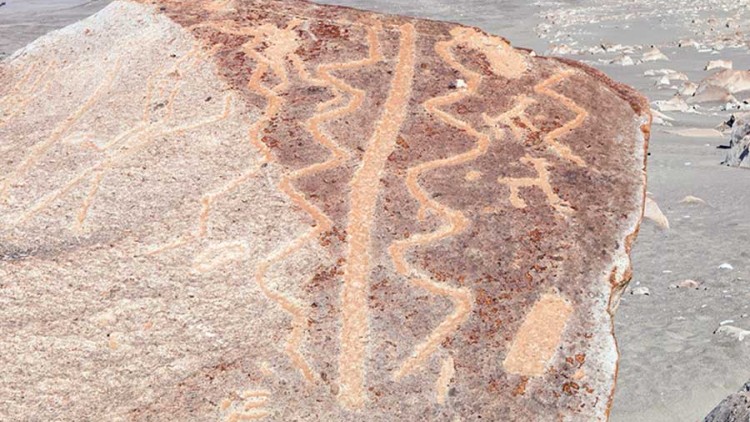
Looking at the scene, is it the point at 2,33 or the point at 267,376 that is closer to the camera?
the point at 267,376

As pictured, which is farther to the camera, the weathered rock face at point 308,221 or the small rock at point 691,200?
the small rock at point 691,200

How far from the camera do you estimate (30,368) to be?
93.0 inches

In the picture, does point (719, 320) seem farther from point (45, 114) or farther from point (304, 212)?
point (45, 114)

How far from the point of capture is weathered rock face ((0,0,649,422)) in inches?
92.8

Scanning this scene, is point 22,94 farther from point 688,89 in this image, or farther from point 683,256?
point 688,89

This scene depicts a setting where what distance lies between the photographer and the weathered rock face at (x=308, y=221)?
2357 mm

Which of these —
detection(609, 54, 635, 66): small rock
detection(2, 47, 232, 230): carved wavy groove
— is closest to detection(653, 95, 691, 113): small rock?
detection(609, 54, 635, 66): small rock

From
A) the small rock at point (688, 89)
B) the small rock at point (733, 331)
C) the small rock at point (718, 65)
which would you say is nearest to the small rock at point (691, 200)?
the small rock at point (733, 331)

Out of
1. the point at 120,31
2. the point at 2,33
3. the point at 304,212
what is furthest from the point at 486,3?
the point at 304,212

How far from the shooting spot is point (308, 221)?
9.25ft

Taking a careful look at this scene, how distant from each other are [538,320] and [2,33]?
9.78 m

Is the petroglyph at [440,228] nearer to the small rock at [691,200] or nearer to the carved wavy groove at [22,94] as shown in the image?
the small rock at [691,200]

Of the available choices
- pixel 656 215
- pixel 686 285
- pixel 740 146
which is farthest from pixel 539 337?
pixel 740 146

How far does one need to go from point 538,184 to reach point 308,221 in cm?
77
